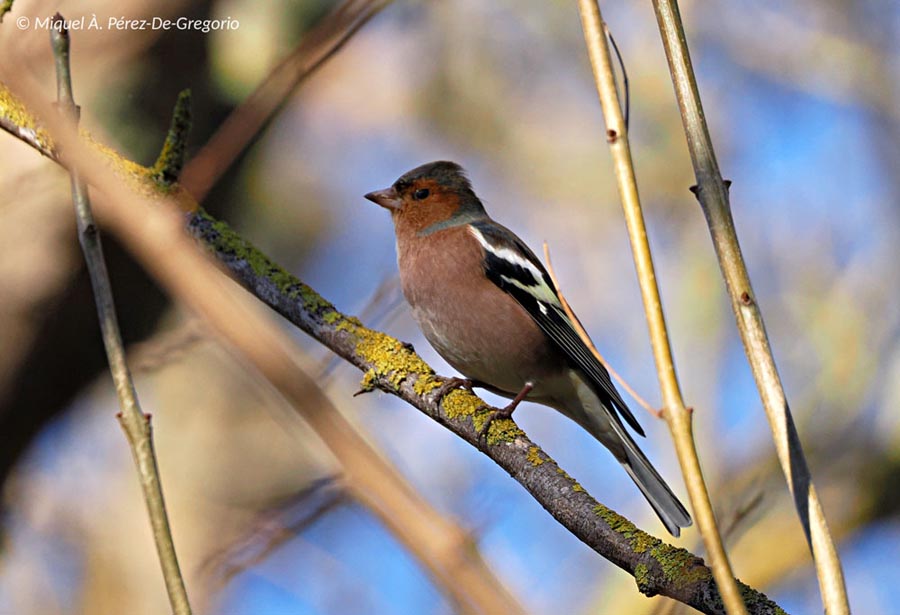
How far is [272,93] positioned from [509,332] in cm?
178

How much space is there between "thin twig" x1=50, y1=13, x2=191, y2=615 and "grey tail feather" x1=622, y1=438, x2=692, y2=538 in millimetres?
2682

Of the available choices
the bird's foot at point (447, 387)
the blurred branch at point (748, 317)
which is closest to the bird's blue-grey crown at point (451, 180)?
the bird's foot at point (447, 387)

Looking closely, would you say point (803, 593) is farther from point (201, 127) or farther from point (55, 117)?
point (55, 117)

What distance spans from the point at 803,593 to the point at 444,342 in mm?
3265

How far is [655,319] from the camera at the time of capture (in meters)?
1.56

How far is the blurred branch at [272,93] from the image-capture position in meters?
2.86

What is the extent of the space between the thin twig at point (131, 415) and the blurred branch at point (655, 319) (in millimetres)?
871

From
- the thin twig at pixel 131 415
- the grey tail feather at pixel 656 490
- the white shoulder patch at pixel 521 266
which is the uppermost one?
the white shoulder patch at pixel 521 266

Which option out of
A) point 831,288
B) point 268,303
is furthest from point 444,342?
point 831,288

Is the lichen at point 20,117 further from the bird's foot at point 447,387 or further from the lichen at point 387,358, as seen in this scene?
the bird's foot at point 447,387

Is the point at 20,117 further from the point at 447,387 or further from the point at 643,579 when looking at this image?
the point at 643,579

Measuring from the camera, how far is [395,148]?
8484 millimetres
